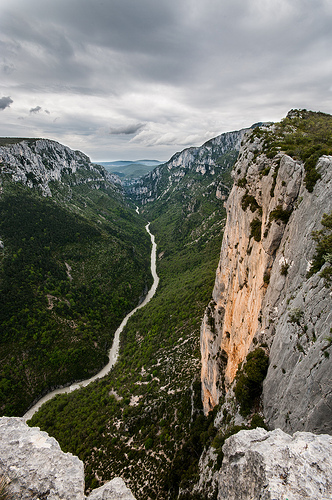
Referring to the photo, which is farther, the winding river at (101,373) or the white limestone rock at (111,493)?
the winding river at (101,373)

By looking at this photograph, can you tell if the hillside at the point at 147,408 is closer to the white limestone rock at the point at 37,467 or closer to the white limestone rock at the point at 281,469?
the white limestone rock at the point at 281,469

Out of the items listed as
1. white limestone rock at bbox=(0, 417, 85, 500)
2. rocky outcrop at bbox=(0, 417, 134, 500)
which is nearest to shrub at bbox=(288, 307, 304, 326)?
rocky outcrop at bbox=(0, 417, 134, 500)

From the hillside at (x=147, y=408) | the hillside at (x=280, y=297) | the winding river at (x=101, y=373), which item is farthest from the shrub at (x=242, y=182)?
the winding river at (x=101, y=373)

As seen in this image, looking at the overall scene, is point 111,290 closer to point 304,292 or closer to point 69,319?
point 69,319

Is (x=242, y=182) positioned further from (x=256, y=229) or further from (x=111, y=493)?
(x=111, y=493)

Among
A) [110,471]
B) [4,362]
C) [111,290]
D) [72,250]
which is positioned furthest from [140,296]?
[110,471]

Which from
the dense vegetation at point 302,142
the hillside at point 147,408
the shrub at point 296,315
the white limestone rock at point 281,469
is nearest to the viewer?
the white limestone rock at point 281,469

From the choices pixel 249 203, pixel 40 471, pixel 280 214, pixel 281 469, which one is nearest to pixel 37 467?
pixel 40 471
